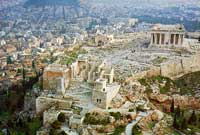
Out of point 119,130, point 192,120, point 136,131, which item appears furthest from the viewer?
point 192,120

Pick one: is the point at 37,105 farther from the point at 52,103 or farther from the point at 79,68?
the point at 79,68

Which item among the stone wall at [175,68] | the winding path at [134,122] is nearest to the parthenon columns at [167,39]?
the stone wall at [175,68]

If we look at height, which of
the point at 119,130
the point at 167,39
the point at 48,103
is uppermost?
the point at 167,39

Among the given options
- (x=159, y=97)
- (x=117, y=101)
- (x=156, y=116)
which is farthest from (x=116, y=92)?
(x=159, y=97)

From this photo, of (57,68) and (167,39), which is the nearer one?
(57,68)

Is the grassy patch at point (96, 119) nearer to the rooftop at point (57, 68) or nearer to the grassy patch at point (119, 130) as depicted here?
the grassy patch at point (119, 130)

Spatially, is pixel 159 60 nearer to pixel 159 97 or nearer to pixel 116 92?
pixel 159 97

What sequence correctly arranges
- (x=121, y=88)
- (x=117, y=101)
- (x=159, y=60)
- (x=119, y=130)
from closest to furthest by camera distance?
(x=119, y=130), (x=117, y=101), (x=121, y=88), (x=159, y=60)
